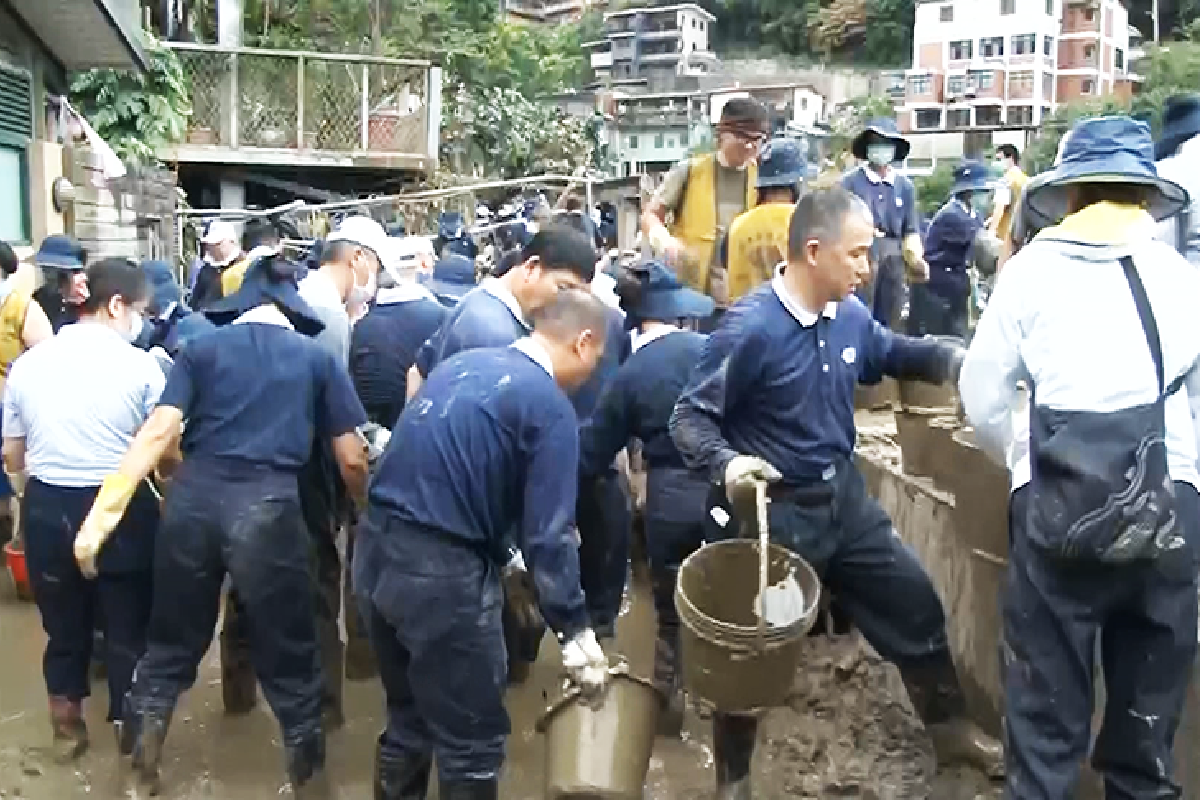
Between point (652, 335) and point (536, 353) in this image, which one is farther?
point (652, 335)

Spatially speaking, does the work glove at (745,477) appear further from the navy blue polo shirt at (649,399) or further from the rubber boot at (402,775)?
the rubber boot at (402,775)

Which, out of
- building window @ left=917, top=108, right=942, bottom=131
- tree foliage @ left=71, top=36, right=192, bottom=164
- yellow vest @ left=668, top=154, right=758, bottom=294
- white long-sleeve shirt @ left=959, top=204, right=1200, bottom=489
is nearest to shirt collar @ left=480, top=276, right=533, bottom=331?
yellow vest @ left=668, top=154, right=758, bottom=294

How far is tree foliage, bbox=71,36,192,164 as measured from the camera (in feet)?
47.5

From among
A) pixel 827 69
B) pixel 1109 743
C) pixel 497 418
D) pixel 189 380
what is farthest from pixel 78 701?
pixel 827 69

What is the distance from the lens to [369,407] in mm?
6211

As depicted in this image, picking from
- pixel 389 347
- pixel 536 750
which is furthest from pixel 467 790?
pixel 389 347

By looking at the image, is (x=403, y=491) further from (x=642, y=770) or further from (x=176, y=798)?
(x=176, y=798)

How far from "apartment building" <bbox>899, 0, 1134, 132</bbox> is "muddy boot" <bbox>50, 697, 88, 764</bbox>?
154ft

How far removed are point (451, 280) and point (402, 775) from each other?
4476 millimetres

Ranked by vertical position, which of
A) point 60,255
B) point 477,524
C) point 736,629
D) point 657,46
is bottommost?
point 736,629

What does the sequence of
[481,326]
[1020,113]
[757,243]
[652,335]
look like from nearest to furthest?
[481,326], [652,335], [757,243], [1020,113]

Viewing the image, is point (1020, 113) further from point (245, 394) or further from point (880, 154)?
point (245, 394)

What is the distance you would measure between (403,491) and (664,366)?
155cm

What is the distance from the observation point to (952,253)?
948 cm
